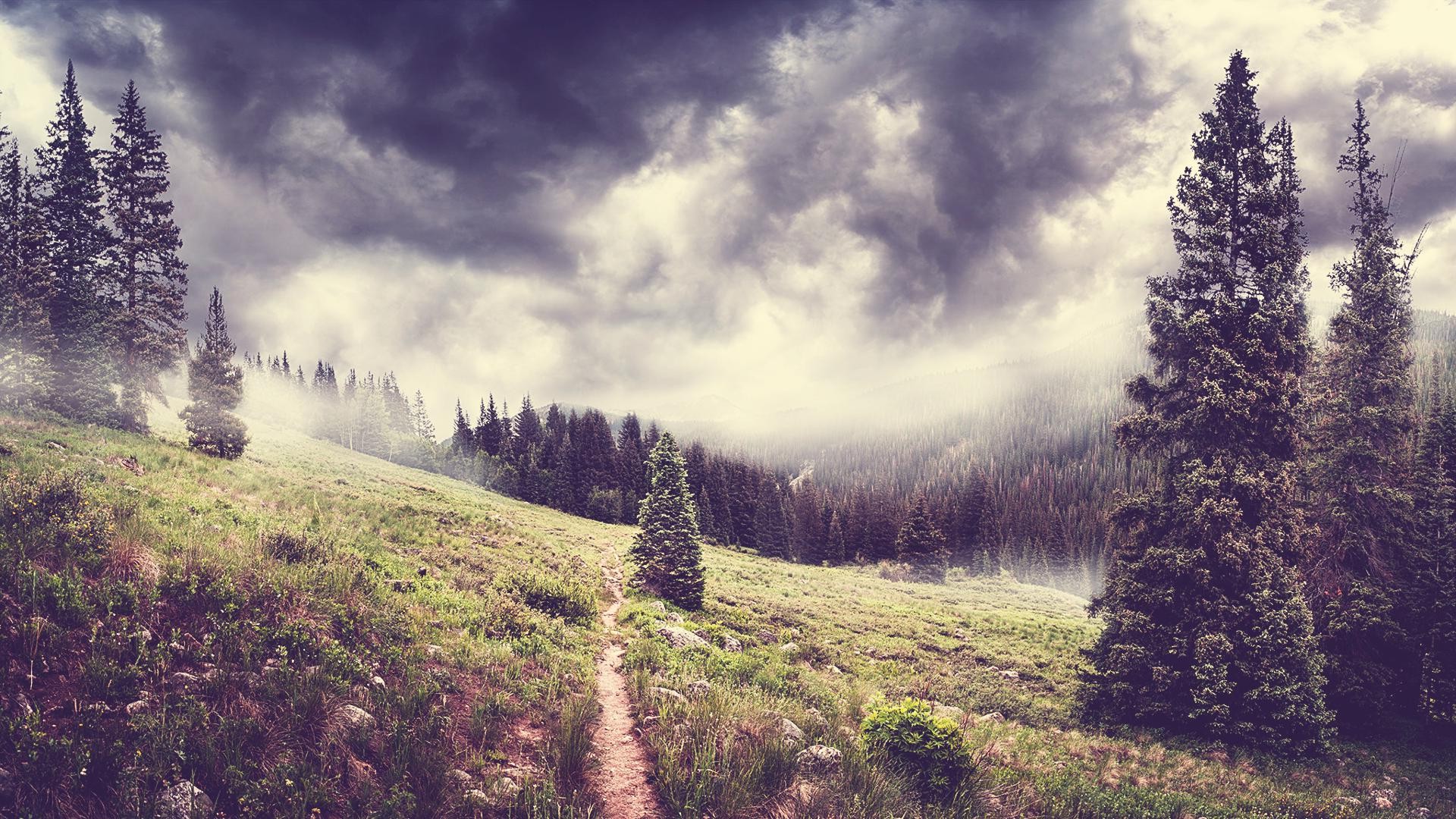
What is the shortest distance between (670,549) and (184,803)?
1936cm

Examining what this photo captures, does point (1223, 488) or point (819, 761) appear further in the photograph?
point (1223, 488)

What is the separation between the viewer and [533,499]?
87.7 metres

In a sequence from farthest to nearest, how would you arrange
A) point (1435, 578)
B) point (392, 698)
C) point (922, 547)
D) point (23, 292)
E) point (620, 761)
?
point (922, 547) < point (23, 292) < point (1435, 578) < point (620, 761) < point (392, 698)

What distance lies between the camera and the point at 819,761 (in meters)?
7.05

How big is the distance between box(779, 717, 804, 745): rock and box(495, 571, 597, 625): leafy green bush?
8032mm

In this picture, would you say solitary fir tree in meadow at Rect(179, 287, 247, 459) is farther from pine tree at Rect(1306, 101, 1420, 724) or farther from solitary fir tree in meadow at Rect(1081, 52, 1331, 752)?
pine tree at Rect(1306, 101, 1420, 724)

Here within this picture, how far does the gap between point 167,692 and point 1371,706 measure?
27599mm

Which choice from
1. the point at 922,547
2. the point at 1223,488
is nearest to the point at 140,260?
the point at 1223,488

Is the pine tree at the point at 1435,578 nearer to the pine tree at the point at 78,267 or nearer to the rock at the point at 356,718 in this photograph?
the rock at the point at 356,718

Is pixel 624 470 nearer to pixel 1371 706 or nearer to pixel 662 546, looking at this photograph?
pixel 662 546

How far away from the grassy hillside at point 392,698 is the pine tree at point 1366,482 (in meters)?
2.33

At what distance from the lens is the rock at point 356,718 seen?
5.99 metres

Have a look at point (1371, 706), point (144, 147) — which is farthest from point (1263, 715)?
point (144, 147)

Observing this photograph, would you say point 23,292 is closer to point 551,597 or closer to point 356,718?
point 551,597
